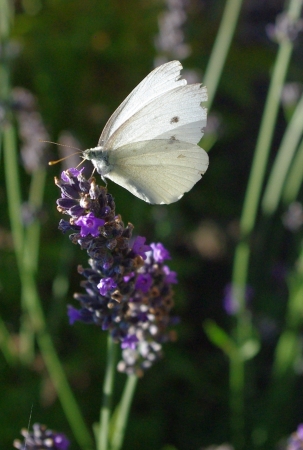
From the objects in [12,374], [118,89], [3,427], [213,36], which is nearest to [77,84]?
[118,89]

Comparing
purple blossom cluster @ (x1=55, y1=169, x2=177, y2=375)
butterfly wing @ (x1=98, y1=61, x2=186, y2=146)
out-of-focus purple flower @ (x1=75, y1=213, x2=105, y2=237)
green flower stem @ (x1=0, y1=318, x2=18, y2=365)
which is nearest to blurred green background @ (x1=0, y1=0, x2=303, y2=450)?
green flower stem @ (x1=0, y1=318, x2=18, y2=365)

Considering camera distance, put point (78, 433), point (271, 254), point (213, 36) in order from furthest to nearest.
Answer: point (213, 36)
point (271, 254)
point (78, 433)

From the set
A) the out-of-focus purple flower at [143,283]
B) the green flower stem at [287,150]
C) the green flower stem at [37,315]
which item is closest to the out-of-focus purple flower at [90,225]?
the out-of-focus purple flower at [143,283]

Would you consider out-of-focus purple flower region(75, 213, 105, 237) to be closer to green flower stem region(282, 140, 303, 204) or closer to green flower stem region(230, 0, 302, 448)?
green flower stem region(230, 0, 302, 448)

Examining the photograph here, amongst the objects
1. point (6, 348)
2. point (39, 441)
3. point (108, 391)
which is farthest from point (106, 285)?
point (6, 348)

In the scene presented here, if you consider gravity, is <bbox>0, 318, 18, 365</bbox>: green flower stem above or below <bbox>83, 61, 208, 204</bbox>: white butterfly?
below

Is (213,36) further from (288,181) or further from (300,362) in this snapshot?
(300,362)
